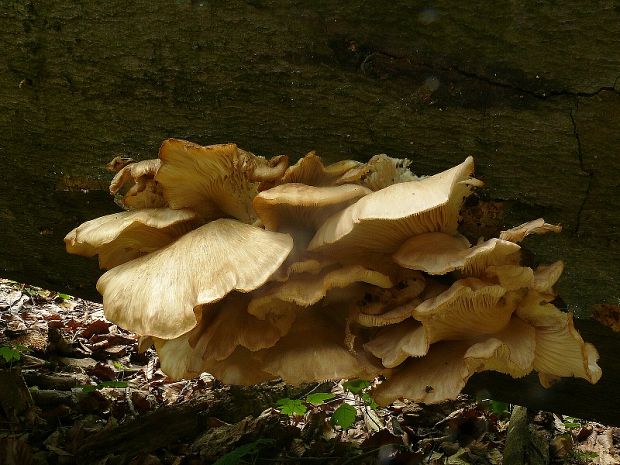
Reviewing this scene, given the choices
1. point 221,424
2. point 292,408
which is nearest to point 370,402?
point 292,408

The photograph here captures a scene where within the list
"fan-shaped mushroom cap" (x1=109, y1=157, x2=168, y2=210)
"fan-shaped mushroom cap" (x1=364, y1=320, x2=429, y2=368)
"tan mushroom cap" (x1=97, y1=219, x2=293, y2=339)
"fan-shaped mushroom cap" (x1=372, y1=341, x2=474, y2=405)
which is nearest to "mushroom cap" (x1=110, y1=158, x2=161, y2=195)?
"fan-shaped mushroom cap" (x1=109, y1=157, x2=168, y2=210)

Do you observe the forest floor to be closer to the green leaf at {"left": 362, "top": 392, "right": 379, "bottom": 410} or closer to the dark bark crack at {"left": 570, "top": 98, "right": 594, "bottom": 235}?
the green leaf at {"left": 362, "top": 392, "right": 379, "bottom": 410}

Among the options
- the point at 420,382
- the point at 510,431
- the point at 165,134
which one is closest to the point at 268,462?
the point at 510,431

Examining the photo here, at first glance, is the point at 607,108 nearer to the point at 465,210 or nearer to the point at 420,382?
the point at 465,210

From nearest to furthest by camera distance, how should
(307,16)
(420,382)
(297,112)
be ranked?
(420,382), (307,16), (297,112)

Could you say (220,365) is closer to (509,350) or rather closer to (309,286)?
(309,286)
